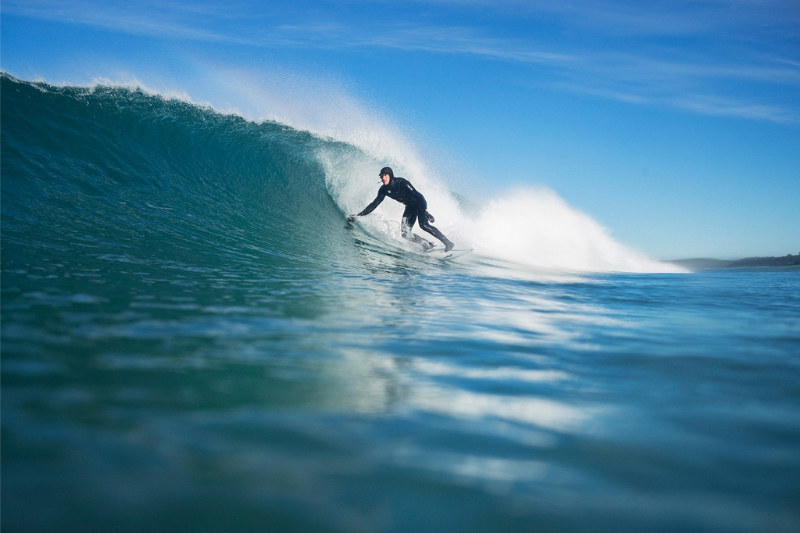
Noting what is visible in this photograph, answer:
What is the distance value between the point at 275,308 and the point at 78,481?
7.81 feet

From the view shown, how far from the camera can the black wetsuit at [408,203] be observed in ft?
30.5

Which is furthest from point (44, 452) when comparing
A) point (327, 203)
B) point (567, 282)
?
point (327, 203)

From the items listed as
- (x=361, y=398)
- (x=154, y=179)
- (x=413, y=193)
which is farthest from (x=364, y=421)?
(x=154, y=179)

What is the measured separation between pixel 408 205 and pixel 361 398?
25.5 ft

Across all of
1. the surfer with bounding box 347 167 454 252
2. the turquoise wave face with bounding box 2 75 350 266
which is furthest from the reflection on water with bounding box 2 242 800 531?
the surfer with bounding box 347 167 454 252

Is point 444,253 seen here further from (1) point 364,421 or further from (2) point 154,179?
(1) point 364,421

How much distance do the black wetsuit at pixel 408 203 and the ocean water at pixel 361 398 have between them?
3.41 meters

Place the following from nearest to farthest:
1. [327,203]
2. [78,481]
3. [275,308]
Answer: [78,481], [275,308], [327,203]

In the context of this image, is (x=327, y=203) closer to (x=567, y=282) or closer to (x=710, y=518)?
(x=567, y=282)

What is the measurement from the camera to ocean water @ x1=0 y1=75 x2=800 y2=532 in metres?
1.28

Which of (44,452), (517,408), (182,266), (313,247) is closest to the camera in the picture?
(44,452)

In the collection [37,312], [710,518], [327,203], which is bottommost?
[710,518]

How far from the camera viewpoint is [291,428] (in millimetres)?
1688

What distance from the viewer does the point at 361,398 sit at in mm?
2031
